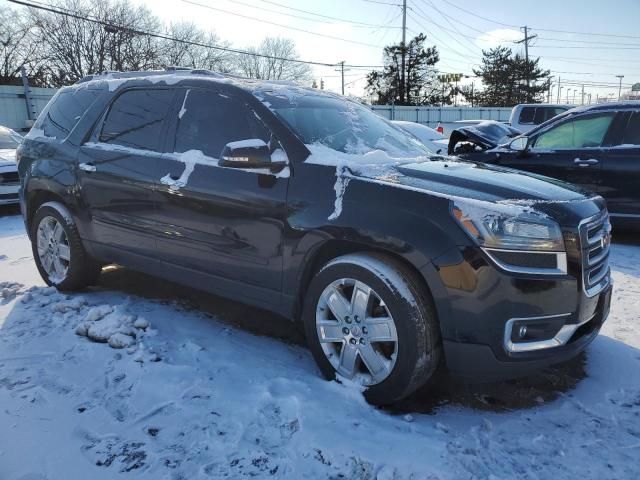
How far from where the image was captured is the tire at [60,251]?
169 inches

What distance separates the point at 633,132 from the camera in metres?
6.01

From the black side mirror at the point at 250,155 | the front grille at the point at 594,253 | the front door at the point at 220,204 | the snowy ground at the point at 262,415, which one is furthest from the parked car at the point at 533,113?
the black side mirror at the point at 250,155

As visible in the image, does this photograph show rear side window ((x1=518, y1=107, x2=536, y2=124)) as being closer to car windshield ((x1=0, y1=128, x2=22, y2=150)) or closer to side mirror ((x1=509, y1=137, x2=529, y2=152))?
side mirror ((x1=509, y1=137, x2=529, y2=152))

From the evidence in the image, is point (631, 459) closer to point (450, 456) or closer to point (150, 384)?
point (450, 456)

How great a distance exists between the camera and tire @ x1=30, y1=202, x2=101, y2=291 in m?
4.29

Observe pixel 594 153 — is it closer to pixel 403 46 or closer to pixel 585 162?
pixel 585 162

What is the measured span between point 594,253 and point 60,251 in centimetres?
404

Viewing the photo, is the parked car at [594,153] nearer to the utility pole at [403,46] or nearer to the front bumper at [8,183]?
the front bumper at [8,183]

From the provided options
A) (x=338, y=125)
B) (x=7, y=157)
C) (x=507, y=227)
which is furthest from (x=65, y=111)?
(x=7, y=157)

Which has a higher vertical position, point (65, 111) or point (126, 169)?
point (65, 111)

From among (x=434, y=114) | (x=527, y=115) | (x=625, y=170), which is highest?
(x=527, y=115)

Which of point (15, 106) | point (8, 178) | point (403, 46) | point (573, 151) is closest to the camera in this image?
point (573, 151)

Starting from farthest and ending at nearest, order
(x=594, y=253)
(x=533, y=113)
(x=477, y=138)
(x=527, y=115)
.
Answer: (x=527, y=115) < (x=533, y=113) < (x=477, y=138) < (x=594, y=253)

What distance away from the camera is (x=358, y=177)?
2797mm
